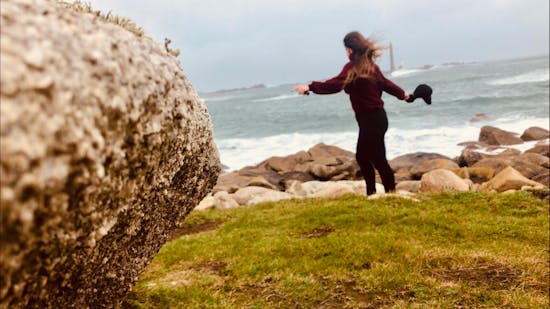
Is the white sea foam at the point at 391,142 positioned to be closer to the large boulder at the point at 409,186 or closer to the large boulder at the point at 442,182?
the large boulder at the point at 409,186

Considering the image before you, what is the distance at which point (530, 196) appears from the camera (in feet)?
34.1

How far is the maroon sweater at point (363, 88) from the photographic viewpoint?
30.8 feet

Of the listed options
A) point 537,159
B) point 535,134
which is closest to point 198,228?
point 537,159

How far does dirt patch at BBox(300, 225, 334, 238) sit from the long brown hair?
308cm

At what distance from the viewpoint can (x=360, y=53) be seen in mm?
9484

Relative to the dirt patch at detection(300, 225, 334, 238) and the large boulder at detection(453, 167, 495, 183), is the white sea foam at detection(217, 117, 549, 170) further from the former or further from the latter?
the dirt patch at detection(300, 225, 334, 238)

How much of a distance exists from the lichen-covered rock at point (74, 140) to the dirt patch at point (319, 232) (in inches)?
234

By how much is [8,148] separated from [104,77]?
59 cm

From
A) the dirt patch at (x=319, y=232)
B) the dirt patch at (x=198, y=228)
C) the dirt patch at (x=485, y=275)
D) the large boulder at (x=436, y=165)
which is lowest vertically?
the large boulder at (x=436, y=165)

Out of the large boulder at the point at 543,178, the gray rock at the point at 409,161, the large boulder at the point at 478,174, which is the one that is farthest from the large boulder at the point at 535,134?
the large boulder at the point at 478,174

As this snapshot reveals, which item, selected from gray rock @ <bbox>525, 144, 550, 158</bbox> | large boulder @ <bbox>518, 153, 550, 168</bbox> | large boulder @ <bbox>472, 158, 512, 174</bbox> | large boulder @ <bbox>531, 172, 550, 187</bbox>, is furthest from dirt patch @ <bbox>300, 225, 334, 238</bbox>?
gray rock @ <bbox>525, 144, 550, 158</bbox>

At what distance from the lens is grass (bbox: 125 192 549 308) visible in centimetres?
571

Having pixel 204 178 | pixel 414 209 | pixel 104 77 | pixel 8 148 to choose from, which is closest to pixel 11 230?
pixel 8 148

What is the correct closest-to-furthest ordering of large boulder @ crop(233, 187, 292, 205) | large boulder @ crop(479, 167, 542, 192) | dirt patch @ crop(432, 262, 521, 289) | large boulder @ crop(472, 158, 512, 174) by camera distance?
dirt patch @ crop(432, 262, 521, 289) < large boulder @ crop(479, 167, 542, 192) < large boulder @ crop(233, 187, 292, 205) < large boulder @ crop(472, 158, 512, 174)
